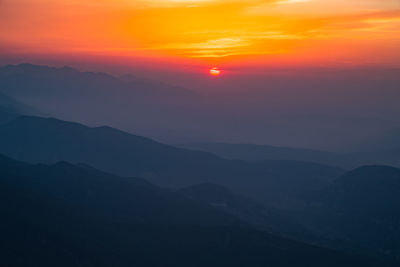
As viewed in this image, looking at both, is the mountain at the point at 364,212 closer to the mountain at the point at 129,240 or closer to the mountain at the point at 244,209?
the mountain at the point at 244,209

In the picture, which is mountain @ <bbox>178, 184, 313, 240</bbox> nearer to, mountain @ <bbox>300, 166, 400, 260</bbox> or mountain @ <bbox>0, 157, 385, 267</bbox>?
mountain @ <bbox>300, 166, 400, 260</bbox>

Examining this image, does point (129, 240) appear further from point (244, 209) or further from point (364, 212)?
point (364, 212)

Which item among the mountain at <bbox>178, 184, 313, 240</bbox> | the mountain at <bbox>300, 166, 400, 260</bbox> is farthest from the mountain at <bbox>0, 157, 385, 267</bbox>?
the mountain at <bbox>300, 166, 400, 260</bbox>

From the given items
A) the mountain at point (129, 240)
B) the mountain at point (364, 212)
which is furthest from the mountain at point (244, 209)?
the mountain at point (129, 240)

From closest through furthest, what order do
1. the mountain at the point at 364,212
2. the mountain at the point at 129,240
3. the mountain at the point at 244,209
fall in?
the mountain at the point at 129,240 < the mountain at the point at 244,209 < the mountain at the point at 364,212

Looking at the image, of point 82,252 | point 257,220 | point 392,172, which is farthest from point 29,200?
point 392,172
